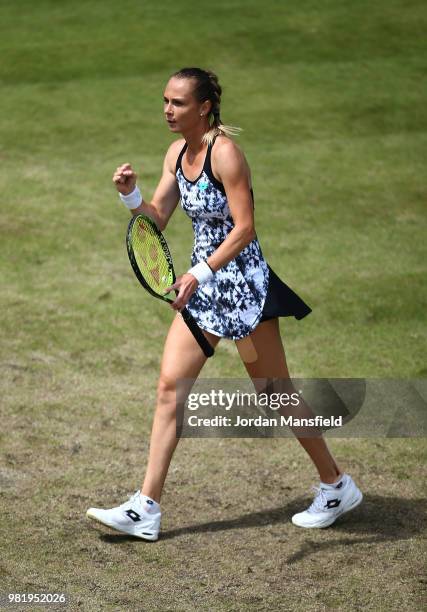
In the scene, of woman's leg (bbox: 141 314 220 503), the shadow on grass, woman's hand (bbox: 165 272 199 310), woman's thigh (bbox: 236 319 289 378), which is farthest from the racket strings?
the shadow on grass

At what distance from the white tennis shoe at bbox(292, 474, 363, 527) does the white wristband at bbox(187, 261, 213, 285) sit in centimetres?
144

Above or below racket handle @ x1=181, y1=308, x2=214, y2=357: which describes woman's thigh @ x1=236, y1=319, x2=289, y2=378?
below

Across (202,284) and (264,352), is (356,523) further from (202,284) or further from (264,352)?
(202,284)

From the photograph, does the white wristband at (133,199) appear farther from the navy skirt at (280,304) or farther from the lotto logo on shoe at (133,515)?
the lotto logo on shoe at (133,515)

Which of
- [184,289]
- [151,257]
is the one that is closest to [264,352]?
[184,289]

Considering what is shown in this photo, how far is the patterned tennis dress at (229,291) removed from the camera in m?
5.21

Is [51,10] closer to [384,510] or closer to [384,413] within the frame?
[384,413]

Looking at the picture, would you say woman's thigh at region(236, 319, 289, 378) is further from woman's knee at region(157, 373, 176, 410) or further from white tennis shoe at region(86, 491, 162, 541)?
white tennis shoe at region(86, 491, 162, 541)

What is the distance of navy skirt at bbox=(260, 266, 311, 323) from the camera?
5.23 m

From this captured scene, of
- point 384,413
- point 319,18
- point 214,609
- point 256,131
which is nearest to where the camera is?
point 214,609

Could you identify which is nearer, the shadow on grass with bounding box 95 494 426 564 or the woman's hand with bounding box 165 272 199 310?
the woman's hand with bounding box 165 272 199 310

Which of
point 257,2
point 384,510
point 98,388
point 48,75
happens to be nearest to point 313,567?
point 384,510

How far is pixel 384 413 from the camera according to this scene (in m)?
6.98

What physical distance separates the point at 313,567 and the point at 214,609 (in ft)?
2.29
